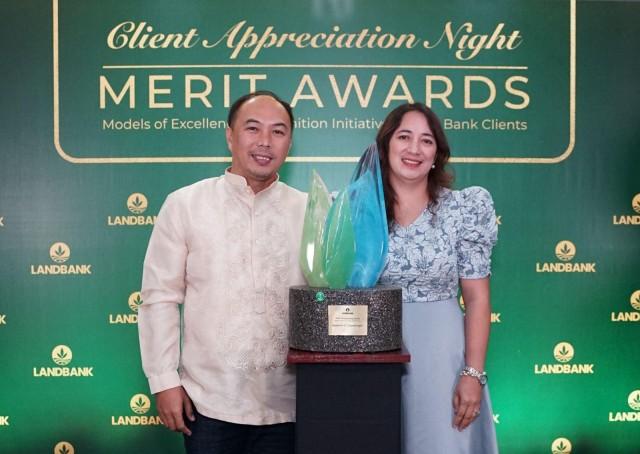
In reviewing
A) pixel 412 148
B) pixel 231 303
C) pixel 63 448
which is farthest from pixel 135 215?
pixel 412 148

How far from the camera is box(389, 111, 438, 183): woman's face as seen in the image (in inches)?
74.9

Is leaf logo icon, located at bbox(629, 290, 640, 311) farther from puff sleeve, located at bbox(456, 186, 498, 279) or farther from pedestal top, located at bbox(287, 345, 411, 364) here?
pedestal top, located at bbox(287, 345, 411, 364)

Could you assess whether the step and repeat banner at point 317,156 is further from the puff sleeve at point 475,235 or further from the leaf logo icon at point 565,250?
the puff sleeve at point 475,235

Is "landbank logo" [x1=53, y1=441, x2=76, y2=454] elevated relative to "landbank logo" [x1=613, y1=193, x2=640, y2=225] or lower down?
lower down

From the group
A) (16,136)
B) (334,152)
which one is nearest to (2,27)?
(16,136)

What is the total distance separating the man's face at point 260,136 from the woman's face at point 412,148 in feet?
0.96

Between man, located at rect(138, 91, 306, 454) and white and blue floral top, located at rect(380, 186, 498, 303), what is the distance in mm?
277

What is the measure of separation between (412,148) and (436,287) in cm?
37

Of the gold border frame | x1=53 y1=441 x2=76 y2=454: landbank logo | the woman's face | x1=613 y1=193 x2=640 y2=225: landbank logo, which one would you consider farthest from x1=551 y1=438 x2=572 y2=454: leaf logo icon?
x1=53 y1=441 x2=76 y2=454: landbank logo

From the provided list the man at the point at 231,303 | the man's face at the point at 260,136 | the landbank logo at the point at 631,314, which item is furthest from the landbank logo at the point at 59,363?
the landbank logo at the point at 631,314

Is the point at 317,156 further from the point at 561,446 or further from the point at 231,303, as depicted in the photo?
the point at 561,446

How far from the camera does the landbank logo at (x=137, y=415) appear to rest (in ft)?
10.2

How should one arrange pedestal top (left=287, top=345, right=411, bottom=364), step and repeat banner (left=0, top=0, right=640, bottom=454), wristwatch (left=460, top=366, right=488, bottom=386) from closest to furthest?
pedestal top (left=287, top=345, right=411, bottom=364)
wristwatch (left=460, top=366, right=488, bottom=386)
step and repeat banner (left=0, top=0, right=640, bottom=454)

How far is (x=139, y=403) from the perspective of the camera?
122 inches
